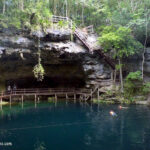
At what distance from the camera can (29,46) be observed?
1948cm

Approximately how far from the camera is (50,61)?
888 inches

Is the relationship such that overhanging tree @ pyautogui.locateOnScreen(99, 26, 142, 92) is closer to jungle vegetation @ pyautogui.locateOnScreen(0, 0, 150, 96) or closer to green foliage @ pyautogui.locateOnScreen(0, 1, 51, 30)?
jungle vegetation @ pyautogui.locateOnScreen(0, 0, 150, 96)

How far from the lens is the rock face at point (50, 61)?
18953mm

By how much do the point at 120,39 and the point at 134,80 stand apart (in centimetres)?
631

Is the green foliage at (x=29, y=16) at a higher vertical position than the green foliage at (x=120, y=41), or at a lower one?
higher

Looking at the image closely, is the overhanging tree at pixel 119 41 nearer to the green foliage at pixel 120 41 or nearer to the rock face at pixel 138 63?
the green foliage at pixel 120 41

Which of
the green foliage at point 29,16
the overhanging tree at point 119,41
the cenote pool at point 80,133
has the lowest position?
the cenote pool at point 80,133

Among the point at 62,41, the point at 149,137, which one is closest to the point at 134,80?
the point at 62,41

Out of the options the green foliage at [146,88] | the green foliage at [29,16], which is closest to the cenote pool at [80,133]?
the green foliage at [146,88]

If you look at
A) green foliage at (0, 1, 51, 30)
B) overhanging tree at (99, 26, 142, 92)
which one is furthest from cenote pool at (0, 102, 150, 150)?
green foliage at (0, 1, 51, 30)

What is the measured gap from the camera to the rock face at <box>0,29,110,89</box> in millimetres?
18953

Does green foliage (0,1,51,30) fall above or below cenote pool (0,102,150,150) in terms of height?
above

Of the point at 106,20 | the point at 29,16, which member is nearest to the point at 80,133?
the point at 29,16

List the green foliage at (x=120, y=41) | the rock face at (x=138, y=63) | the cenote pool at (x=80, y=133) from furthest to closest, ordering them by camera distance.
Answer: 1. the rock face at (x=138, y=63)
2. the green foliage at (x=120, y=41)
3. the cenote pool at (x=80, y=133)
